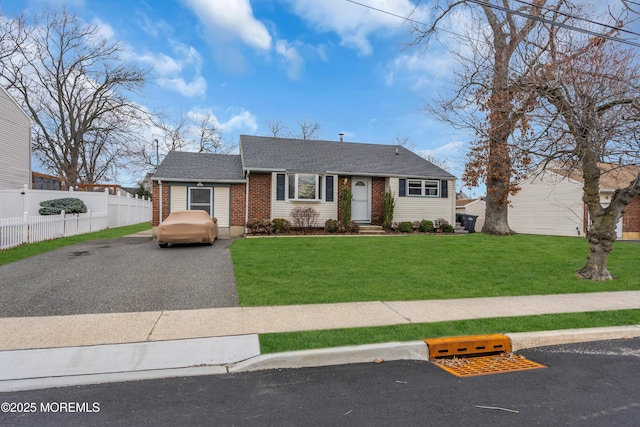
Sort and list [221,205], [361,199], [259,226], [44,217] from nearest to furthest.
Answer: [44,217] → [259,226] → [221,205] → [361,199]

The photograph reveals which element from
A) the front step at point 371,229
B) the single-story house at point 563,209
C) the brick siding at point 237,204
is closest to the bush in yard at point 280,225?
the brick siding at point 237,204

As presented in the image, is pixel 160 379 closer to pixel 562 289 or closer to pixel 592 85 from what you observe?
pixel 562 289

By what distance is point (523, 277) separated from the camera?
838 cm

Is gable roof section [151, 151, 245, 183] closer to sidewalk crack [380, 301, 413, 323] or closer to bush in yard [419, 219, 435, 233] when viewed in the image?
bush in yard [419, 219, 435, 233]

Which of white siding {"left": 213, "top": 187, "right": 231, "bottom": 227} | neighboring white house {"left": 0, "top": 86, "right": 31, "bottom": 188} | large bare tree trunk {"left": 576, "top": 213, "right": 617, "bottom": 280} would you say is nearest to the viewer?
large bare tree trunk {"left": 576, "top": 213, "right": 617, "bottom": 280}

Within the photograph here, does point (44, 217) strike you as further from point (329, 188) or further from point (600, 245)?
point (600, 245)

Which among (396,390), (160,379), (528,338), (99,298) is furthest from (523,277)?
(99,298)

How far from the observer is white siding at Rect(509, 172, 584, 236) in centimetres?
2128

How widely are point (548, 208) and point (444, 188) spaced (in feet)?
29.7

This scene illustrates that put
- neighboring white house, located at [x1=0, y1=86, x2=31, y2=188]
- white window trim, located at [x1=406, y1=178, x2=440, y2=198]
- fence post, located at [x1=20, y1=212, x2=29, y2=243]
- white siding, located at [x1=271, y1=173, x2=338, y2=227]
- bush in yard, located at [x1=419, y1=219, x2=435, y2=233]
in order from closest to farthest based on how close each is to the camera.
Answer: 1. fence post, located at [x1=20, y1=212, x2=29, y2=243]
2. white siding, located at [x1=271, y1=173, x2=338, y2=227]
3. neighboring white house, located at [x1=0, y1=86, x2=31, y2=188]
4. bush in yard, located at [x1=419, y1=219, x2=435, y2=233]
5. white window trim, located at [x1=406, y1=178, x2=440, y2=198]

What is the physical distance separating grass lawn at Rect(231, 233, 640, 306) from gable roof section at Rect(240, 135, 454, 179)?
481 centimetres

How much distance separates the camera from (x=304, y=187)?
16.7 metres

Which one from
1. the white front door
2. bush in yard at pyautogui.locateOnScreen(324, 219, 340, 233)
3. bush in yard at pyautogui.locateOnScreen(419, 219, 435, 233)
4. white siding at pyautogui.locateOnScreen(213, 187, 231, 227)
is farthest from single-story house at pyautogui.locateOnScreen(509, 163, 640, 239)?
white siding at pyautogui.locateOnScreen(213, 187, 231, 227)

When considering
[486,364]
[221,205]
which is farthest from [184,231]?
[486,364]
